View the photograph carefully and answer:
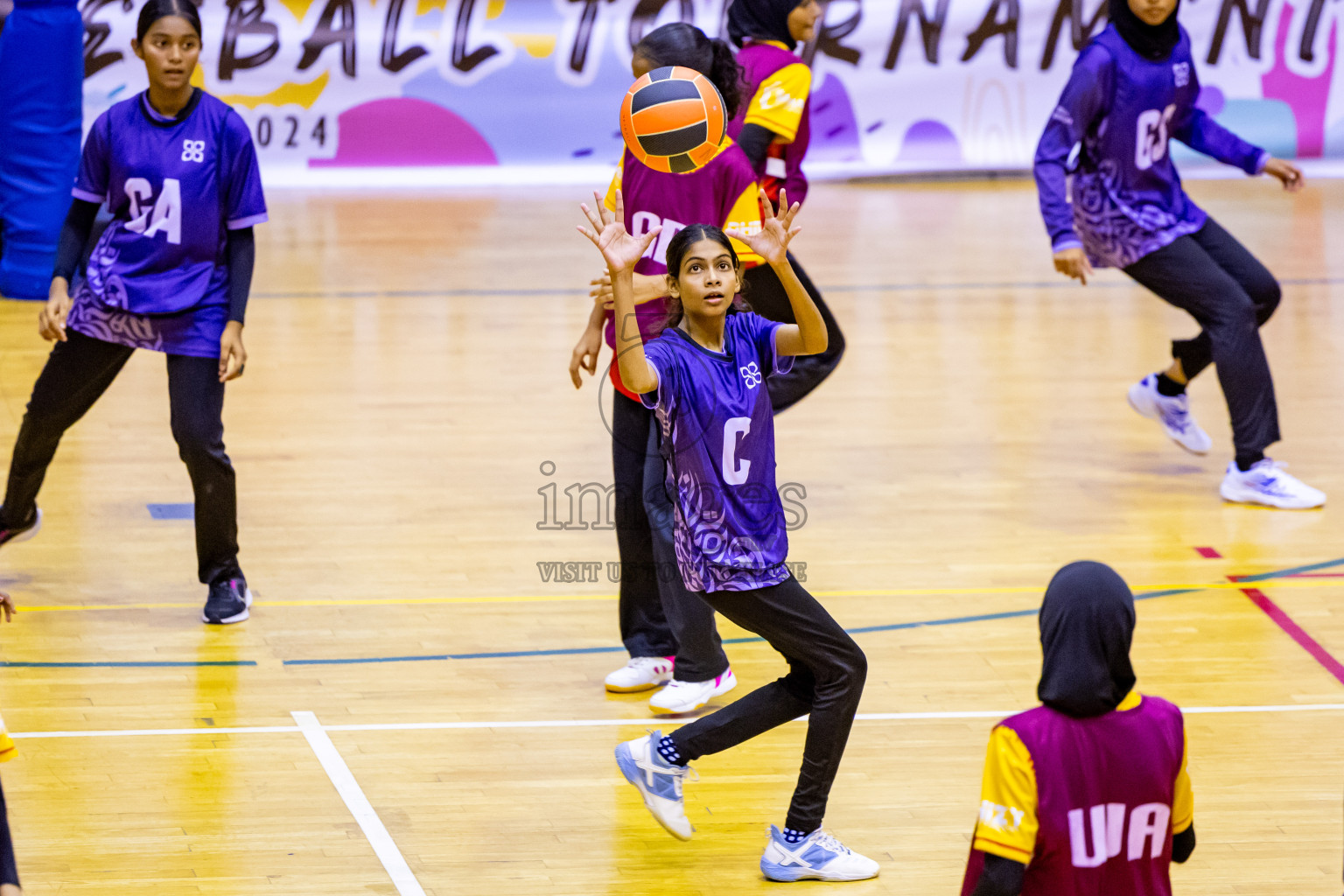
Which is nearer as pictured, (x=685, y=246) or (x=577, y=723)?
(x=685, y=246)

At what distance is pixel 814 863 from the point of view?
402cm

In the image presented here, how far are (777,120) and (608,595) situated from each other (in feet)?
5.79

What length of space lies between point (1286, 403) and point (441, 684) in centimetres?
486

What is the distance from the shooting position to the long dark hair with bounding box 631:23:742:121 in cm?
494

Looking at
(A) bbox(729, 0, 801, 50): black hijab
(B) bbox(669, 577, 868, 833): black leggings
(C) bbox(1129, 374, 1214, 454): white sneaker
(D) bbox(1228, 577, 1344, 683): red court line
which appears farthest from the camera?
(C) bbox(1129, 374, 1214, 454): white sneaker

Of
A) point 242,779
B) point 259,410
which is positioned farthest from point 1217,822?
point 259,410

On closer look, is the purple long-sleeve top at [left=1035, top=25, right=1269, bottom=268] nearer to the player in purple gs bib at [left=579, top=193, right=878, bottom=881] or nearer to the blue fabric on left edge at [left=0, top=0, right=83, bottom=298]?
the player in purple gs bib at [left=579, top=193, right=878, bottom=881]

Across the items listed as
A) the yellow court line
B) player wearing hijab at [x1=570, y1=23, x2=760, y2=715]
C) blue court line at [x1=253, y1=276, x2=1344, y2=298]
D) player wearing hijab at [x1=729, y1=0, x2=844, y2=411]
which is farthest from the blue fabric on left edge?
player wearing hijab at [x1=570, y1=23, x2=760, y2=715]

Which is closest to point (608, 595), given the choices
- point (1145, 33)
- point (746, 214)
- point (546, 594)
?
point (546, 594)

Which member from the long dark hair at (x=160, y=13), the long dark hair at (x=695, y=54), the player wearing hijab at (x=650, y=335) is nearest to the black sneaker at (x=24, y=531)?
the long dark hair at (x=160, y=13)

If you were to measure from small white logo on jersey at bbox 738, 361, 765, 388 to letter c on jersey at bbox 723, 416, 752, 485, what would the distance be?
0.09 meters

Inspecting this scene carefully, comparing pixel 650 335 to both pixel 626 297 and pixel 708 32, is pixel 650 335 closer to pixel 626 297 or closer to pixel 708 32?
pixel 626 297

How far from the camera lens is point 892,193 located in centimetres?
1370

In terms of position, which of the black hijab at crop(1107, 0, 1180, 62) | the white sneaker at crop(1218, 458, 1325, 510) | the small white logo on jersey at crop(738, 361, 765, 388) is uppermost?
the black hijab at crop(1107, 0, 1180, 62)
